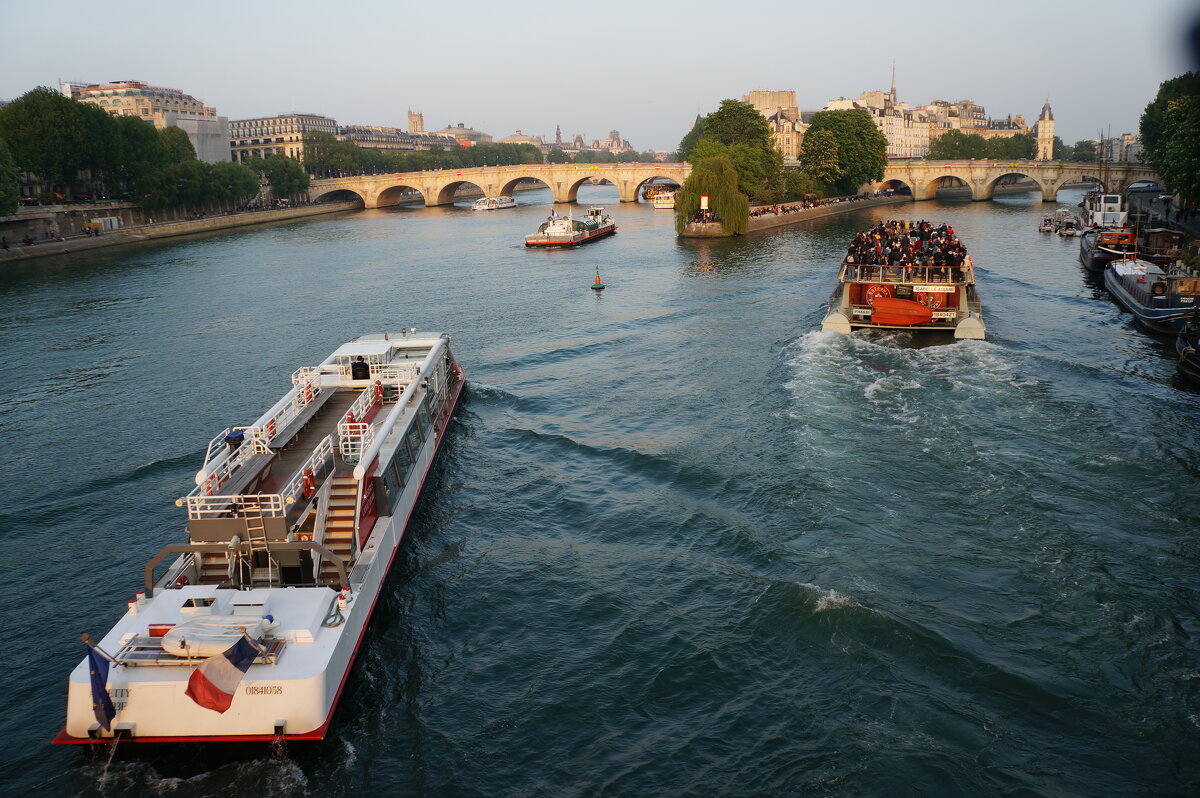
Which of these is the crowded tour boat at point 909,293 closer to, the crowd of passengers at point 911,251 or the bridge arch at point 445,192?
the crowd of passengers at point 911,251

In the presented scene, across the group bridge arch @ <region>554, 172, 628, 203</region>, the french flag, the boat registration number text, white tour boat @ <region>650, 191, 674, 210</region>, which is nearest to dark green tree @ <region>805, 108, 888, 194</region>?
white tour boat @ <region>650, 191, 674, 210</region>

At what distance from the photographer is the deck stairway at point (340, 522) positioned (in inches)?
559

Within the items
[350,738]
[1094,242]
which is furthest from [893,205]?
[350,738]

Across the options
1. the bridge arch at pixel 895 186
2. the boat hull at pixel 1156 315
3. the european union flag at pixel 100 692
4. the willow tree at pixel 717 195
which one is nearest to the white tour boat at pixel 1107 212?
the boat hull at pixel 1156 315

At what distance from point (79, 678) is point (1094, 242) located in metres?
55.1

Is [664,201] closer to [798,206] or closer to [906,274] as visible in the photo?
[798,206]

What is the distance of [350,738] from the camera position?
12.1 m

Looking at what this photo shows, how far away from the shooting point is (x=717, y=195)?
69750 mm

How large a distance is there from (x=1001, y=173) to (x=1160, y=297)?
79303mm

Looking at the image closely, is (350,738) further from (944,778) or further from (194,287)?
(194,287)

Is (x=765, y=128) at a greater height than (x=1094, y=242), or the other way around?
(x=765, y=128)

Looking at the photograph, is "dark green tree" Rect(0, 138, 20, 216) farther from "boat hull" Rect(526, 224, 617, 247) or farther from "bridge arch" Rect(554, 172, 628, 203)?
"bridge arch" Rect(554, 172, 628, 203)

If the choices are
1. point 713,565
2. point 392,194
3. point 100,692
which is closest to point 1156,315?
point 713,565

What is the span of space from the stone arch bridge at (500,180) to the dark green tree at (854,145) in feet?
60.8
